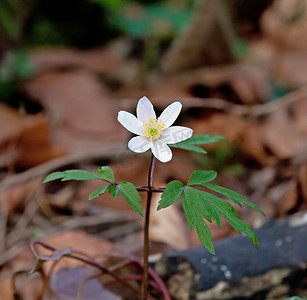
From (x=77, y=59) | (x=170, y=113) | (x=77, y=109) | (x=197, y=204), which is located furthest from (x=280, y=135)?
(x=197, y=204)

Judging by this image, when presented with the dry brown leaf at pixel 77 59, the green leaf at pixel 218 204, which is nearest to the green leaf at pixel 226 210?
the green leaf at pixel 218 204

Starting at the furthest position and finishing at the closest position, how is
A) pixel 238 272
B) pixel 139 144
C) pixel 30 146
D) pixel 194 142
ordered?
pixel 30 146 → pixel 238 272 → pixel 194 142 → pixel 139 144

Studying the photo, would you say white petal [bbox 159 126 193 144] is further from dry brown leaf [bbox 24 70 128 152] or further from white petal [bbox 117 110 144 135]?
dry brown leaf [bbox 24 70 128 152]

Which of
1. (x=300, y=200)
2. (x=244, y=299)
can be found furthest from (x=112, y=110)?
(x=244, y=299)

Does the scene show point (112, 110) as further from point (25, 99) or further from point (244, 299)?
point (244, 299)

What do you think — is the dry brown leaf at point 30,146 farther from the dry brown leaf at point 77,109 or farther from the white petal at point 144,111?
the white petal at point 144,111

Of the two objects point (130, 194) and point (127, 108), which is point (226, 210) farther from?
point (127, 108)

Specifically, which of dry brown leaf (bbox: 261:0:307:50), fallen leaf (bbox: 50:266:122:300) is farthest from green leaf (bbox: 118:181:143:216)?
dry brown leaf (bbox: 261:0:307:50)
